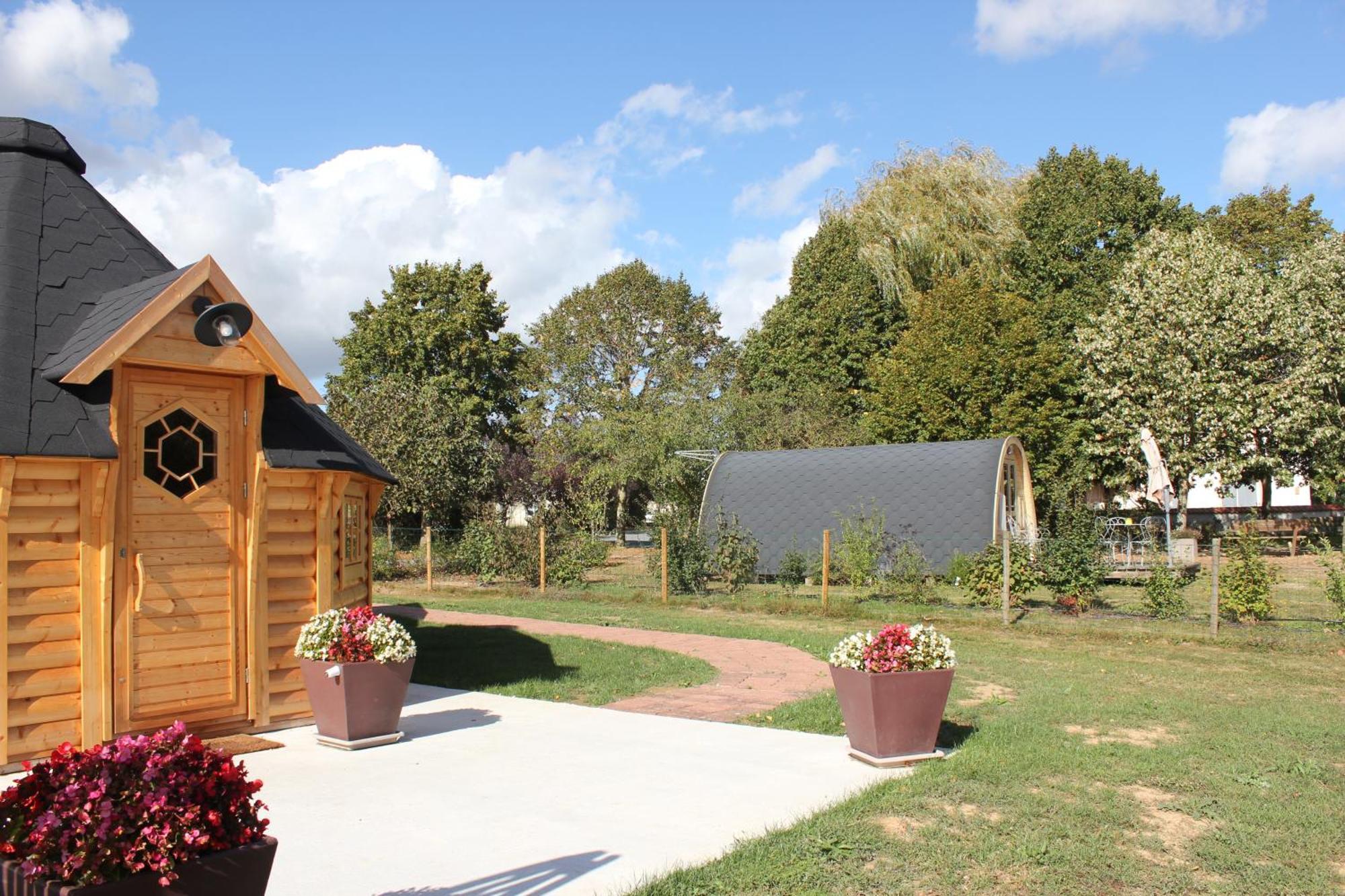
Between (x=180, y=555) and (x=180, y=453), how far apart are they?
2.70ft

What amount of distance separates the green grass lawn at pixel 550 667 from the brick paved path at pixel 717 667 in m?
0.30

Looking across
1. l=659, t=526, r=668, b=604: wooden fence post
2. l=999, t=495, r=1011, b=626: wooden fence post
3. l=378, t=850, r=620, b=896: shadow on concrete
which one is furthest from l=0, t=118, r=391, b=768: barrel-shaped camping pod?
l=659, t=526, r=668, b=604: wooden fence post

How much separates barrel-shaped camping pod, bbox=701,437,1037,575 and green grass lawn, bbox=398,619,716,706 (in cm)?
785

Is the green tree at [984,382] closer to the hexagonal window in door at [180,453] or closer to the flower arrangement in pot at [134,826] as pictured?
the hexagonal window in door at [180,453]

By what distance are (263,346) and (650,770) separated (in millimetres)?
4602

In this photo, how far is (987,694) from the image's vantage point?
10516mm

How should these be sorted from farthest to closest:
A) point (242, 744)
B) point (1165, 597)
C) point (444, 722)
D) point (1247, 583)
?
point (1165, 597) < point (1247, 583) < point (444, 722) < point (242, 744)

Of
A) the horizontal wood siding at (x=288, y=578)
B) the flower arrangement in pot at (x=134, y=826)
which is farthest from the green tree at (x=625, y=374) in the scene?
the flower arrangement in pot at (x=134, y=826)

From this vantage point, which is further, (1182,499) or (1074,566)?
(1182,499)

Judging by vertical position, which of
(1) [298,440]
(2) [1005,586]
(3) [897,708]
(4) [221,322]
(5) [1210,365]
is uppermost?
(5) [1210,365]

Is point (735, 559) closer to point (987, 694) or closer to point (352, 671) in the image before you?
point (987, 694)

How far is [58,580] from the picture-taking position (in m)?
7.48

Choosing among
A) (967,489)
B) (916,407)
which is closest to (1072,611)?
(967,489)

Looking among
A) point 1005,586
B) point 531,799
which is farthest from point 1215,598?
point 531,799
